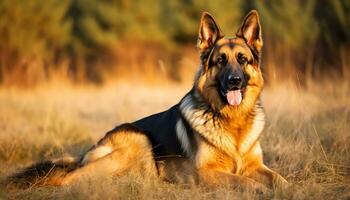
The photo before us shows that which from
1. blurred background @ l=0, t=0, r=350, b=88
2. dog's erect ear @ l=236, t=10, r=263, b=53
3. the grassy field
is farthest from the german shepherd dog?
blurred background @ l=0, t=0, r=350, b=88

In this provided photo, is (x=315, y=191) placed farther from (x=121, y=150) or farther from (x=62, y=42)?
(x=62, y=42)

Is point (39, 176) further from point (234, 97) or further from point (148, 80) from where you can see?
point (148, 80)

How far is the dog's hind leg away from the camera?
17.6ft

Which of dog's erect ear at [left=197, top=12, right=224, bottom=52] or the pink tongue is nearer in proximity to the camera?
the pink tongue

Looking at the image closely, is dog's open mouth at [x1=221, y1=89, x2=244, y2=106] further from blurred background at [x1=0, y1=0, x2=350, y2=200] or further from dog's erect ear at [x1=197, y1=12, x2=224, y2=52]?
blurred background at [x1=0, y1=0, x2=350, y2=200]

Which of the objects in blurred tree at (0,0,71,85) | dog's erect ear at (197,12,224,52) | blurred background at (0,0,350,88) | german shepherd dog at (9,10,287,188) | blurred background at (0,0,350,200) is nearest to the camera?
german shepherd dog at (9,10,287,188)

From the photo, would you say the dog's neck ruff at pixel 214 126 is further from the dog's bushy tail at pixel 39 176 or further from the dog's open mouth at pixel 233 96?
the dog's bushy tail at pixel 39 176

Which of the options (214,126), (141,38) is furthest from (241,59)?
(141,38)

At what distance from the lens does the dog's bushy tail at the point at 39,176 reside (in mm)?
4984

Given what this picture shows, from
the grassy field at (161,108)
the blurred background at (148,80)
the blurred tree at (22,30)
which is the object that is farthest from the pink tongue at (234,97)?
the blurred tree at (22,30)

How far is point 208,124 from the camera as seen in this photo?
5.30 meters

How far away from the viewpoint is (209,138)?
17.0ft

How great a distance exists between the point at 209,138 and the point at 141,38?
17.6 meters

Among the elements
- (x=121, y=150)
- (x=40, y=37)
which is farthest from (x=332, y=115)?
(x=40, y=37)
